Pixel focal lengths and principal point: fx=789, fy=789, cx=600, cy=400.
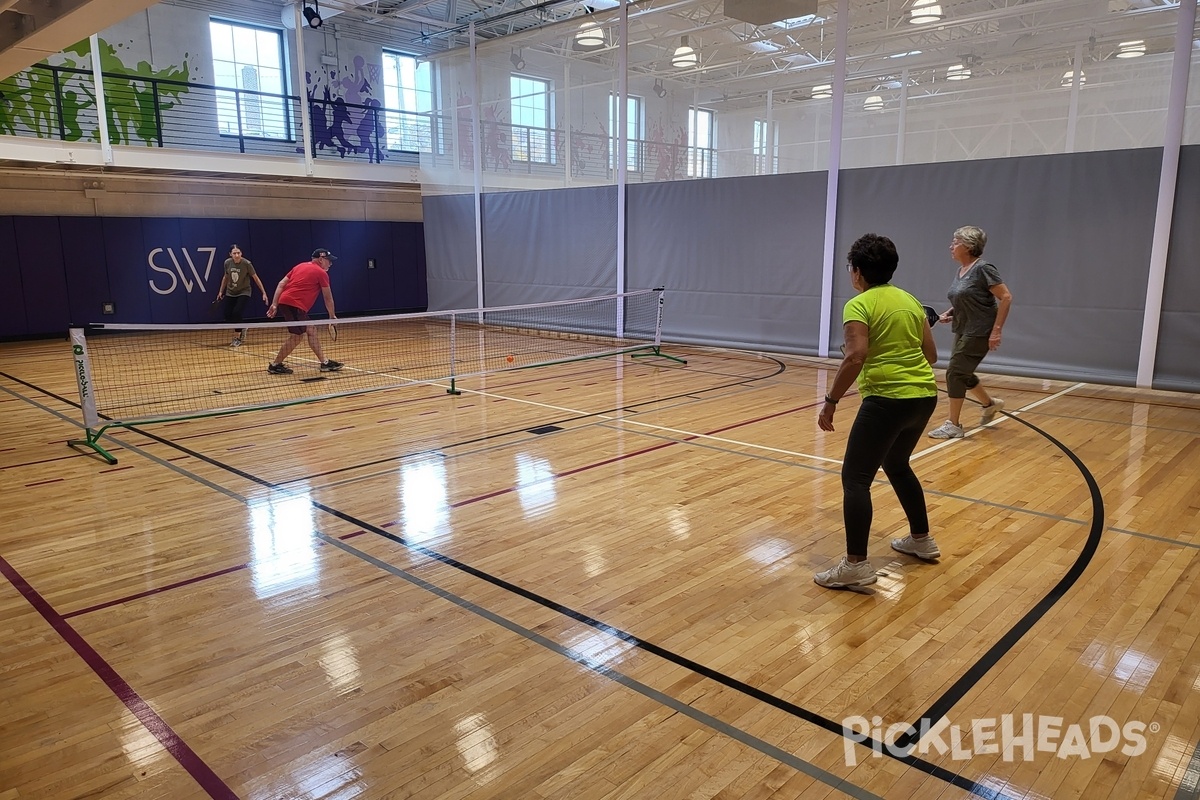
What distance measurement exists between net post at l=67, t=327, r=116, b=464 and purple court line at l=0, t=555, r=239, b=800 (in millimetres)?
2714

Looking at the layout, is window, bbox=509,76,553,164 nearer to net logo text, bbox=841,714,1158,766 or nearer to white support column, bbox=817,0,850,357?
white support column, bbox=817,0,850,357

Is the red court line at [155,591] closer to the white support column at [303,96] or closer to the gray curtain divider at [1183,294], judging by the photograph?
the gray curtain divider at [1183,294]

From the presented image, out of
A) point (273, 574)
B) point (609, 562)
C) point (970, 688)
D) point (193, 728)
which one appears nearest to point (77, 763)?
point (193, 728)

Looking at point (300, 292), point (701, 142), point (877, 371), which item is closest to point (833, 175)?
point (701, 142)

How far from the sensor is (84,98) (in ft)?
50.8

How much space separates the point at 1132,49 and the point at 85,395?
1127 centimetres

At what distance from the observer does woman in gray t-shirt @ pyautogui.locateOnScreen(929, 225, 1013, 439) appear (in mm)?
6203

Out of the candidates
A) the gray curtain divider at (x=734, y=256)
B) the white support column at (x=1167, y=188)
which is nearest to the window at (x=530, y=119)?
the gray curtain divider at (x=734, y=256)

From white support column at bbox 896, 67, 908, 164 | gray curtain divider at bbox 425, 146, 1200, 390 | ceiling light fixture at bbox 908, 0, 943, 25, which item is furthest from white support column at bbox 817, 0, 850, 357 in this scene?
ceiling light fixture at bbox 908, 0, 943, 25

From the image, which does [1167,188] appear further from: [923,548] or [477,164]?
[477,164]

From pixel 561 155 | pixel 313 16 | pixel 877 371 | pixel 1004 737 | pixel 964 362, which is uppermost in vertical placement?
pixel 313 16

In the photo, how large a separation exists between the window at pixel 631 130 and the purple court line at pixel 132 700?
11362 millimetres

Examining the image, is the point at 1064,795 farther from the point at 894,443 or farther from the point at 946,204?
the point at 946,204

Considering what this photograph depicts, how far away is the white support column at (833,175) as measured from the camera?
35.3 feet
